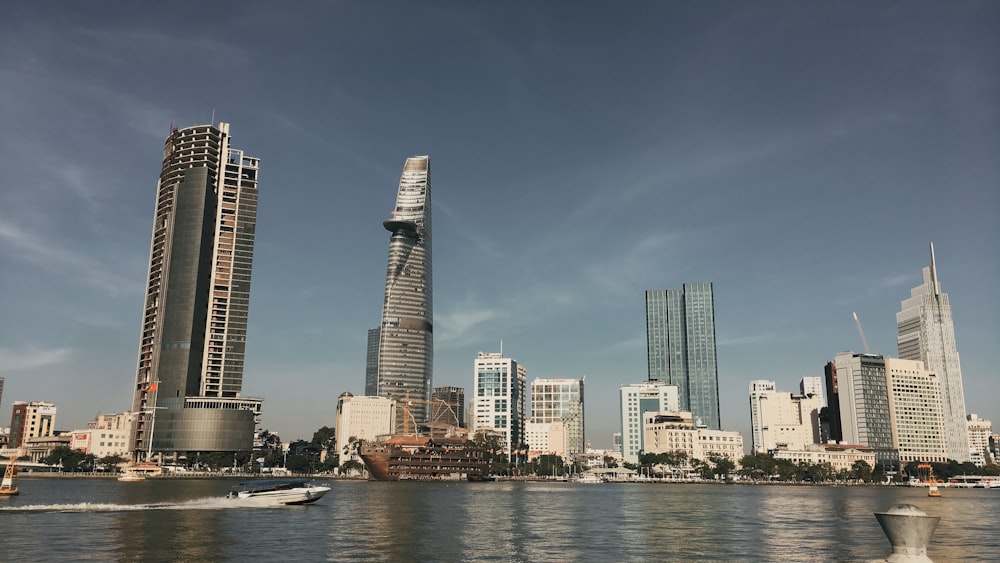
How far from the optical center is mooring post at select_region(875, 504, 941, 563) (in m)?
12.3

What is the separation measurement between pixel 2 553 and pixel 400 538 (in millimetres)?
31312

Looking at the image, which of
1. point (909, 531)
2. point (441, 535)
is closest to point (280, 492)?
point (441, 535)

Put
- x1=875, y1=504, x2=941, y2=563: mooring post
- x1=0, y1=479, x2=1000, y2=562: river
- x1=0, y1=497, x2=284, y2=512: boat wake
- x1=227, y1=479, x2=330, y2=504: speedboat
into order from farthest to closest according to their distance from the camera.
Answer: x1=227, y1=479, x2=330, y2=504: speedboat → x1=0, y1=497, x2=284, y2=512: boat wake → x1=0, y1=479, x2=1000, y2=562: river → x1=875, y1=504, x2=941, y2=563: mooring post

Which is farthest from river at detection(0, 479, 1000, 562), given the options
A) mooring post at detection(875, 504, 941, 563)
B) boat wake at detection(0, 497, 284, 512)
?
mooring post at detection(875, 504, 941, 563)

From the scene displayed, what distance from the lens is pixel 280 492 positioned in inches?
4338

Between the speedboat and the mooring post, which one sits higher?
the mooring post

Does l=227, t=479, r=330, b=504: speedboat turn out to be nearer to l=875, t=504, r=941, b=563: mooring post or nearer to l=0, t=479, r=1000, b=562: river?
l=0, t=479, r=1000, b=562: river

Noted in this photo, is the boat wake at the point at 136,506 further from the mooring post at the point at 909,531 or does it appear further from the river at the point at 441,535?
the mooring post at the point at 909,531

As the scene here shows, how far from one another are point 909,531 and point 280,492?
110 m

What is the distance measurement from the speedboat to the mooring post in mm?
108028

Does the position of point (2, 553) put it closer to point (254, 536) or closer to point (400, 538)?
point (254, 536)

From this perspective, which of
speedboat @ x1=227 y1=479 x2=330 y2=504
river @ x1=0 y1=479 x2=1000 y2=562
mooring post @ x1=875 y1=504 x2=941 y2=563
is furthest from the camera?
speedboat @ x1=227 y1=479 x2=330 y2=504

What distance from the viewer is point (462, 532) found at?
74625 mm

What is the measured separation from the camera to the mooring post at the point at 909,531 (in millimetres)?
12320
